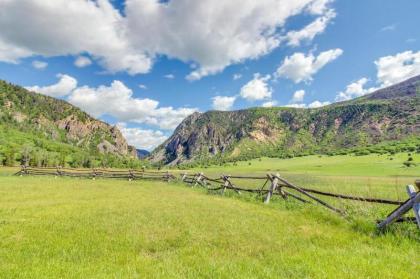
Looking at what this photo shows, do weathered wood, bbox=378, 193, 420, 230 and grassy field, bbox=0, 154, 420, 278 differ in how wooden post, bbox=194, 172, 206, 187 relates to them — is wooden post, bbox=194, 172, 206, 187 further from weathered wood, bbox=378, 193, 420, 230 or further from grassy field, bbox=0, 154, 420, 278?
weathered wood, bbox=378, 193, 420, 230

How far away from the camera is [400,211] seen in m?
8.81

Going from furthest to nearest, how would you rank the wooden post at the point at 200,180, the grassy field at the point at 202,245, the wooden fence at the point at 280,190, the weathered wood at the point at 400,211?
1. the wooden post at the point at 200,180
2. the wooden fence at the point at 280,190
3. the weathered wood at the point at 400,211
4. the grassy field at the point at 202,245

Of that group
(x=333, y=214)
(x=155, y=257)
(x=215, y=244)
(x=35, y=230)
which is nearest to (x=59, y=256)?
(x=155, y=257)

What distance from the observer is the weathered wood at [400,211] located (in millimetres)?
8297

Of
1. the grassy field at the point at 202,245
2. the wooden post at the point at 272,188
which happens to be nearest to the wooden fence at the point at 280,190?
the wooden post at the point at 272,188

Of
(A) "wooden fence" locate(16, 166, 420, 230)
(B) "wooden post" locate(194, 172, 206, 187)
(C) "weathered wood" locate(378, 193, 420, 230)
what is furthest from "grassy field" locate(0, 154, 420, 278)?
(B) "wooden post" locate(194, 172, 206, 187)

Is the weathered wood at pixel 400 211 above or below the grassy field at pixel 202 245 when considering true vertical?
above

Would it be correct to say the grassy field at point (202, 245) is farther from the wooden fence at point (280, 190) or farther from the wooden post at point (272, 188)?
the wooden post at point (272, 188)

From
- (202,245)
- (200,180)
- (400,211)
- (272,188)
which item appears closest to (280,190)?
(272,188)

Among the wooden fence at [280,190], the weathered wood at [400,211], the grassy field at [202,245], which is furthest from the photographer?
the wooden fence at [280,190]

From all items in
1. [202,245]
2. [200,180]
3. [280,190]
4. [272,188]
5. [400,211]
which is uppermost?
[400,211]

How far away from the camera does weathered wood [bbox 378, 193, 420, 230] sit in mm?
8297

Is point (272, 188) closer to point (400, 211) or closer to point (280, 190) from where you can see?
point (280, 190)

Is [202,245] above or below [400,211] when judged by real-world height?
below
